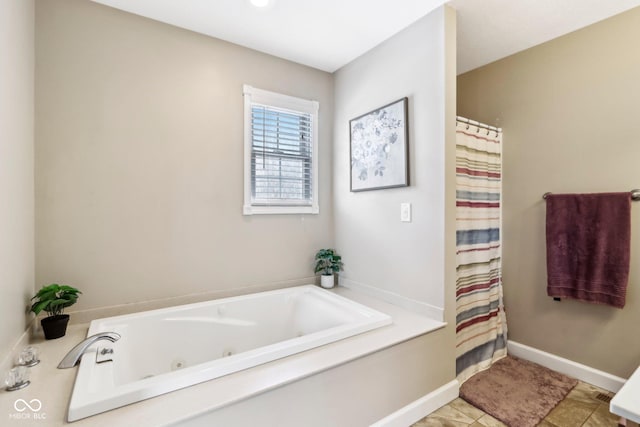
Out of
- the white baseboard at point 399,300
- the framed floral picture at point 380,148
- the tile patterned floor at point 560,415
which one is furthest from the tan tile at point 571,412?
the framed floral picture at point 380,148

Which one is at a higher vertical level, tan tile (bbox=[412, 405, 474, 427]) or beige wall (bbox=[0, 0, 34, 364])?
beige wall (bbox=[0, 0, 34, 364])

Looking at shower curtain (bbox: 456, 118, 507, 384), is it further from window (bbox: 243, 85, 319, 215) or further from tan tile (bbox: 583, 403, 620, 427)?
window (bbox: 243, 85, 319, 215)

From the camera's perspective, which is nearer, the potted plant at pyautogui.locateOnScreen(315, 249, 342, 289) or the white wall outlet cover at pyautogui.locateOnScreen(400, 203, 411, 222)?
the white wall outlet cover at pyautogui.locateOnScreen(400, 203, 411, 222)

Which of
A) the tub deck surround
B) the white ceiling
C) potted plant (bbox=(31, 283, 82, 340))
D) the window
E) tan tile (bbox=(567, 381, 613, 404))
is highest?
the white ceiling

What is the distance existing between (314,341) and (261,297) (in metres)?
0.87

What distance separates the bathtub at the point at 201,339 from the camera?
1157 mm

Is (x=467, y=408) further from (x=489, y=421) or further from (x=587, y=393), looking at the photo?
(x=587, y=393)

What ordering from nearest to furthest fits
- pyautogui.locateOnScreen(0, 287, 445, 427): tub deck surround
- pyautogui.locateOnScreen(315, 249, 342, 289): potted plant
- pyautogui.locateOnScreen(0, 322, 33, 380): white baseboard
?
pyautogui.locateOnScreen(0, 287, 445, 427): tub deck surround
pyautogui.locateOnScreen(0, 322, 33, 380): white baseboard
pyautogui.locateOnScreen(315, 249, 342, 289): potted plant

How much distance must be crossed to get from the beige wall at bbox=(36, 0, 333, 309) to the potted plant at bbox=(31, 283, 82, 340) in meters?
0.19

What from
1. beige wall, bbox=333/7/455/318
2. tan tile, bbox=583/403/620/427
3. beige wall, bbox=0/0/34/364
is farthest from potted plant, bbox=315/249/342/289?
beige wall, bbox=0/0/34/364

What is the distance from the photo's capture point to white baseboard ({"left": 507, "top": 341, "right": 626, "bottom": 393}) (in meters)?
1.99

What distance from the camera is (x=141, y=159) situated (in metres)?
2.01

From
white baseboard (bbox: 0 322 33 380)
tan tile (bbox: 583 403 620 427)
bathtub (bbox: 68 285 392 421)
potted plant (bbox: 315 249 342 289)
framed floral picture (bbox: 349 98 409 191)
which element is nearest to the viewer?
bathtub (bbox: 68 285 392 421)

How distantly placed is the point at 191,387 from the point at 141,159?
4.87 ft
